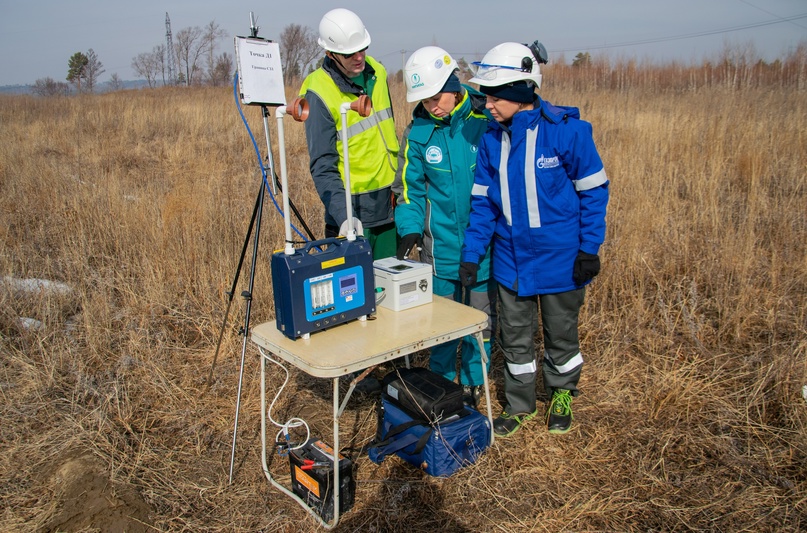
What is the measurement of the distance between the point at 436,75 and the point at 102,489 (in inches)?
97.6

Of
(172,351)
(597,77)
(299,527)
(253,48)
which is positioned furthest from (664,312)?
(597,77)

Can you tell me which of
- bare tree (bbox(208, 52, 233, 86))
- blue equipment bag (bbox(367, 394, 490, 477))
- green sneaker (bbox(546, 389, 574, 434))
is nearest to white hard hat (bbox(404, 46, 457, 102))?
blue equipment bag (bbox(367, 394, 490, 477))

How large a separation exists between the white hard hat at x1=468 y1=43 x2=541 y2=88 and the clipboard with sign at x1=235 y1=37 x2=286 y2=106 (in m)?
0.92

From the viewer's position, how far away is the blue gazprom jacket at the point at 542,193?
8.46ft

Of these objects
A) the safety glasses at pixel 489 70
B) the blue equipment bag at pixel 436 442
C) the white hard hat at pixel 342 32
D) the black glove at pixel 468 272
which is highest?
the white hard hat at pixel 342 32

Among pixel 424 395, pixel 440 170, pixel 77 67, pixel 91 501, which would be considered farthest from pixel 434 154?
pixel 77 67

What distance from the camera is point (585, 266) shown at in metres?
2.63

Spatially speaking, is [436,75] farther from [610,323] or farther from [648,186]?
[648,186]

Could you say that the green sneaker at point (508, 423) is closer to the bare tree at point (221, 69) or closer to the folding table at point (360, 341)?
the folding table at point (360, 341)

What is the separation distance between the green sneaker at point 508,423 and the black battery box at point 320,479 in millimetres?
844

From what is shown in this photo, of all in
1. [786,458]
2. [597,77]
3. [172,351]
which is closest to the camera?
[786,458]

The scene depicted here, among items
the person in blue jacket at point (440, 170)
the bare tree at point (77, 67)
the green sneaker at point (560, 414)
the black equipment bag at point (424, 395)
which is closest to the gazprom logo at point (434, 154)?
the person in blue jacket at point (440, 170)

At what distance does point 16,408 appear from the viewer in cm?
313

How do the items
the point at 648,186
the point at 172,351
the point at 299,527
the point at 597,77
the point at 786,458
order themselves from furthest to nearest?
the point at 597,77 < the point at 648,186 < the point at 172,351 < the point at 786,458 < the point at 299,527
